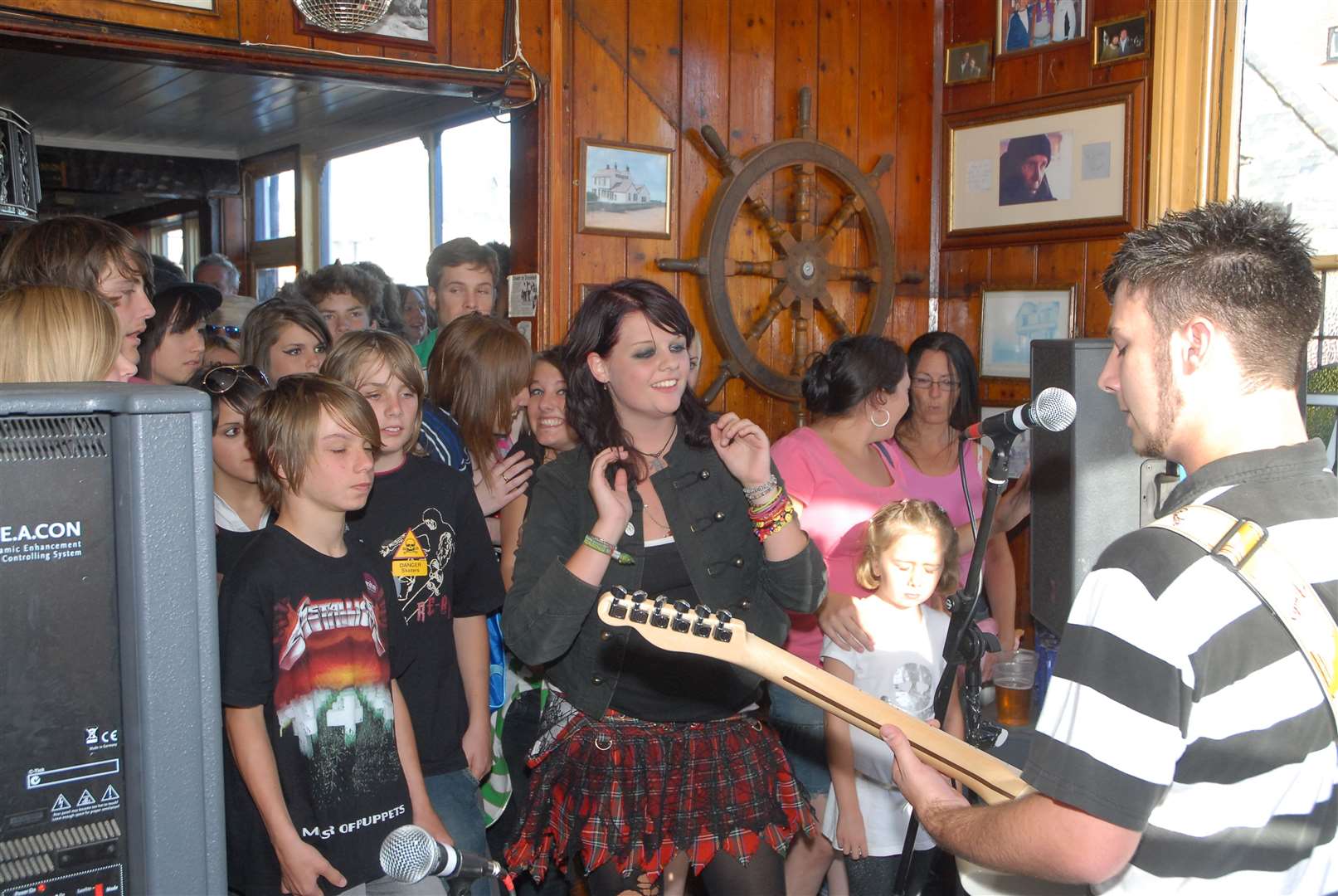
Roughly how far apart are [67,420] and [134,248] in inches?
59.8

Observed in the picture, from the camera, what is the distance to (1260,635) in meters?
1.08

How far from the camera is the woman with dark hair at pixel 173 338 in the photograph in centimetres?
268

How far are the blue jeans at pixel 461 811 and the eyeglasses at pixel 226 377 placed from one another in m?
0.88

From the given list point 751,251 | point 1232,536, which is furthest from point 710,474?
point 751,251

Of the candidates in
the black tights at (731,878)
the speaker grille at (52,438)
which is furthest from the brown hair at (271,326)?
the speaker grille at (52,438)

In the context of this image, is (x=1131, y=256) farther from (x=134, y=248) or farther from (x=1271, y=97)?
(x=1271, y=97)

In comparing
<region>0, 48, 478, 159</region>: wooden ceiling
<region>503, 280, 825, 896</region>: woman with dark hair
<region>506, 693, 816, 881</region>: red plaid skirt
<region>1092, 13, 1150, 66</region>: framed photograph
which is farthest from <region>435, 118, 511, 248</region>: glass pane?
<region>506, 693, 816, 881</region>: red plaid skirt

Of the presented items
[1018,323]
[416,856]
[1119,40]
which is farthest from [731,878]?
[1119,40]

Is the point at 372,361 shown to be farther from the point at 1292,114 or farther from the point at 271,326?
the point at 1292,114

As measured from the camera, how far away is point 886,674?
8.04ft

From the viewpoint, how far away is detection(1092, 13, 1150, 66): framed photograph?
3676mm

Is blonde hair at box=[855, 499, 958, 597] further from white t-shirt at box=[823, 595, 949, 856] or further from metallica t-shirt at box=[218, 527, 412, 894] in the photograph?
metallica t-shirt at box=[218, 527, 412, 894]

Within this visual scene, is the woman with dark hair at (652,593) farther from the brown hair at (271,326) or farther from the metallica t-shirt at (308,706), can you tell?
the brown hair at (271,326)

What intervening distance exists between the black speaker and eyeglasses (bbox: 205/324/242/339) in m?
2.33
